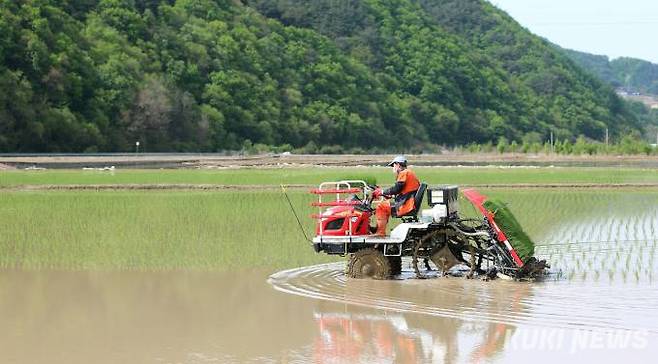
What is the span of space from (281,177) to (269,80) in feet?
177

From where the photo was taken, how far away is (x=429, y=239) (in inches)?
648

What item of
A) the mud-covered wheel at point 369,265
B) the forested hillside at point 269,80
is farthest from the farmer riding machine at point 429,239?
the forested hillside at point 269,80

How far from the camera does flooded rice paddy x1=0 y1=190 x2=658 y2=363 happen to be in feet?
36.5

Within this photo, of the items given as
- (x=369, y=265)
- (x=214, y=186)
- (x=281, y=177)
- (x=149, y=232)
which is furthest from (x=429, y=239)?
(x=281, y=177)

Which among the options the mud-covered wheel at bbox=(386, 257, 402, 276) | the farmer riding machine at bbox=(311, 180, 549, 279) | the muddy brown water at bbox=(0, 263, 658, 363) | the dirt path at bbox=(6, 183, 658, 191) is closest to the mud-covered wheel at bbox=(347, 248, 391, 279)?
the farmer riding machine at bbox=(311, 180, 549, 279)

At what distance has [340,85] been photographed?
363 feet

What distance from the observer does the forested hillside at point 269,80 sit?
2835 inches

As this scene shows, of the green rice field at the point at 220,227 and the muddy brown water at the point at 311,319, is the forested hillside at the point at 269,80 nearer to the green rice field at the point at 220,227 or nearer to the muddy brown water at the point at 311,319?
the green rice field at the point at 220,227

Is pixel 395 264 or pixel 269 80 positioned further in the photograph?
pixel 269 80

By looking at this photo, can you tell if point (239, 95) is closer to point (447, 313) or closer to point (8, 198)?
point (8, 198)

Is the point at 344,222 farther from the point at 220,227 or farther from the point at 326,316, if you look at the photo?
the point at 220,227

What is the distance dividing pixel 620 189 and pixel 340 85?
71.7 m

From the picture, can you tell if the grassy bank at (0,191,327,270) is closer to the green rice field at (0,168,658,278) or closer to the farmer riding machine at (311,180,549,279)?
the green rice field at (0,168,658,278)

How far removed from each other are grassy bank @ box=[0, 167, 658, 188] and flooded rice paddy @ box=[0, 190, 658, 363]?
2394 cm
